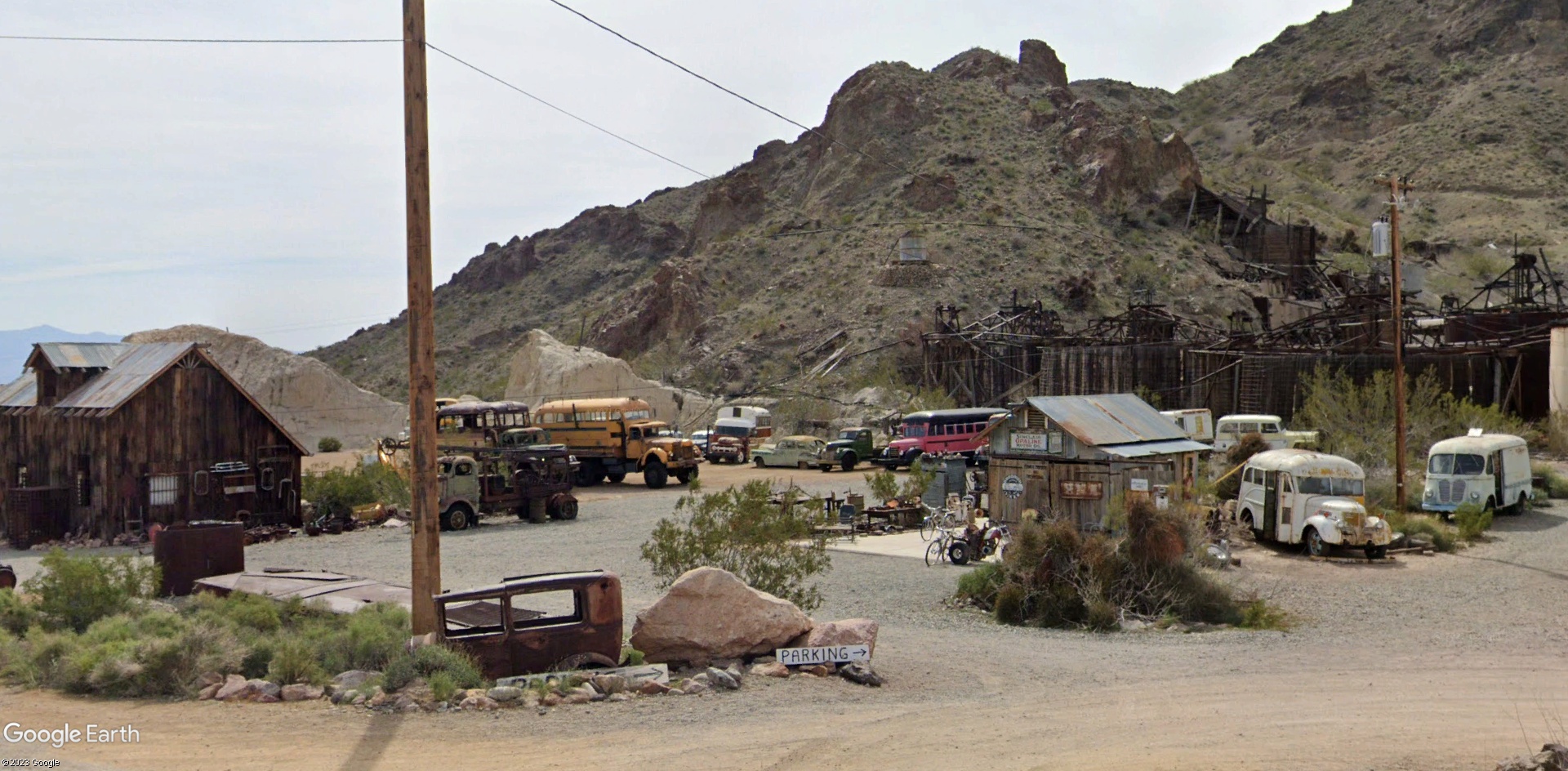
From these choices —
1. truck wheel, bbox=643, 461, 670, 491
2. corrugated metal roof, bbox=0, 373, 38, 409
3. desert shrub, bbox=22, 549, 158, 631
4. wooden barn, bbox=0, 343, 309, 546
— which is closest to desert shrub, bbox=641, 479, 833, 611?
desert shrub, bbox=22, 549, 158, 631

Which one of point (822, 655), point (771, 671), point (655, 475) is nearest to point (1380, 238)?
point (822, 655)

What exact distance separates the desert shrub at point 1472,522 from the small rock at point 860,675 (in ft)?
55.0

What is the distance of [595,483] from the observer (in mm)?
41375

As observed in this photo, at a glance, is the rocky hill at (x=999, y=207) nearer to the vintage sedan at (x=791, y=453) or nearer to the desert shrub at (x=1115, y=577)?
the vintage sedan at (x=791, y=453)

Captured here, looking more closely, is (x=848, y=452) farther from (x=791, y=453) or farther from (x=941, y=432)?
(x=941, y=432)

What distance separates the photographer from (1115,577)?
1772cm

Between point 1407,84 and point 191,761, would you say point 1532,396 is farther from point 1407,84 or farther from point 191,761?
point 1407,84

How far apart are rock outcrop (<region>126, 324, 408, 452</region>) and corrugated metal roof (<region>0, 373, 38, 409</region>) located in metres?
21.3

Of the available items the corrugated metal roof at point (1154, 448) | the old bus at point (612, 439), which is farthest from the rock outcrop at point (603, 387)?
the corrugated metal roof at point (1154, 448)

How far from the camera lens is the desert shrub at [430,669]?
1141 cm

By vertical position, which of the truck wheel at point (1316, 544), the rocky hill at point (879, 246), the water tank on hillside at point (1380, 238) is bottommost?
the truck wheel at point (1316, 544)

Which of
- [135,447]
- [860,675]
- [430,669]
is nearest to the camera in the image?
[430,669]

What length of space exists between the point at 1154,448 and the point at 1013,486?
9.02 ft

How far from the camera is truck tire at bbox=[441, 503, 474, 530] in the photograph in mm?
29172
